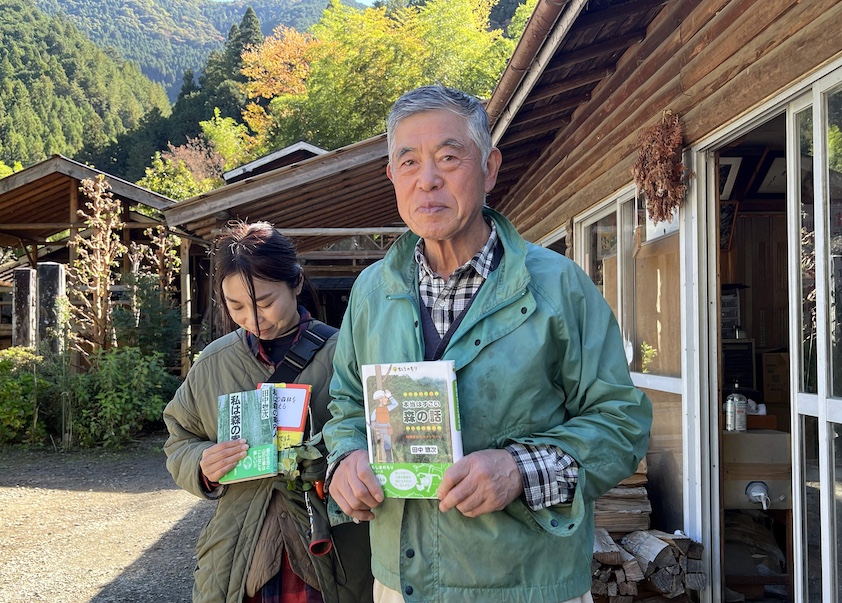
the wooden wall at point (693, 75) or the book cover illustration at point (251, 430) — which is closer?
the book cover illustration at point (251, 430)

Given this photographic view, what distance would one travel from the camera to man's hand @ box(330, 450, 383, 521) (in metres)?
1.58

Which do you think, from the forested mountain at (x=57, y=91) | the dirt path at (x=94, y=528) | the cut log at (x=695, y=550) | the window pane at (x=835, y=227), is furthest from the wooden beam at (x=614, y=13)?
the forested mountain at (x=57, y=91)

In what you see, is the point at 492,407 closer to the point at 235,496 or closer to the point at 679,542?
the point at 235,496

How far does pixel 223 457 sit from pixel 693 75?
10.4 feet

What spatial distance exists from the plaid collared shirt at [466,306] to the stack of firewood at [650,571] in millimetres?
2548

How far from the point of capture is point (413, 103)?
5.76 feet

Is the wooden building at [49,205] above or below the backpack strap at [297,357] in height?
above

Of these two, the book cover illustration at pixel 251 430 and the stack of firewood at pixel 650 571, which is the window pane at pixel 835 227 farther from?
the book cover illustration at pixel 251 430

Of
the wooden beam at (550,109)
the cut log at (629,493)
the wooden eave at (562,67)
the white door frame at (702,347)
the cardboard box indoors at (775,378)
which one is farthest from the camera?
the cardboard box indoors at (775,378)

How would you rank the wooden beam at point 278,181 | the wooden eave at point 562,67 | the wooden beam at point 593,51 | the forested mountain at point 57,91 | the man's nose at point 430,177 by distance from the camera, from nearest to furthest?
the man's nose at point 430,177, the wooden eave at point 562,67, the wooden beam at point 593,51, the wooden beam at point 278,181, the forested mountain at point 57,91

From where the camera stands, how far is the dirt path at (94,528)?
5.09 metres

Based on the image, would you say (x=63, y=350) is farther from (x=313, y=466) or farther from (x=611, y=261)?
(x=313, y=466)

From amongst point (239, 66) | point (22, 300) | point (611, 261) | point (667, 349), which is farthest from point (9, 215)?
point (239, 66)

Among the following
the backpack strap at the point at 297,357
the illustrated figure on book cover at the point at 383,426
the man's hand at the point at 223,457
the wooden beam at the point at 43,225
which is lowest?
the man's hand at the point at 223,457
